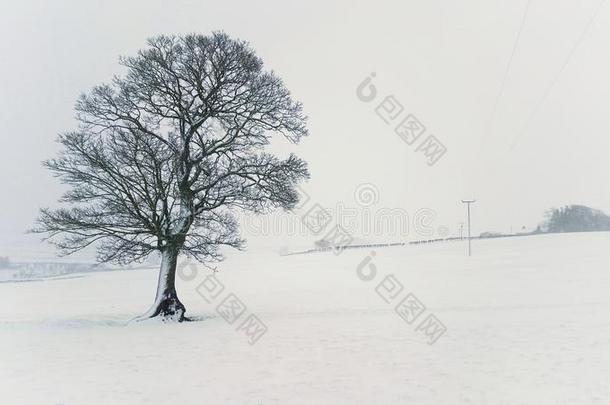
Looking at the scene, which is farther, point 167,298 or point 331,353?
point 167,298

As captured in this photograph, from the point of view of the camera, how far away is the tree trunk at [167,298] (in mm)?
19969

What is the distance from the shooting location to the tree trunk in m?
20.0

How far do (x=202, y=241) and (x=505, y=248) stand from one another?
50953 mm

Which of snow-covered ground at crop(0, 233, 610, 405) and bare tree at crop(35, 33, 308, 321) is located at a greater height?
bare tree at crop(35, 33, 308, 321)

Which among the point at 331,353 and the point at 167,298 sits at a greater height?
the point at 167,298

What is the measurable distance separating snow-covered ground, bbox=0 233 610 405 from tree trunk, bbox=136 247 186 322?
106 centimetres

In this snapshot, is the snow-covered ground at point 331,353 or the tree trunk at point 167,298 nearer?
the snow-covered ground at point 331,353

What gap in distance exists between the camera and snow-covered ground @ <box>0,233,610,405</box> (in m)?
10.0

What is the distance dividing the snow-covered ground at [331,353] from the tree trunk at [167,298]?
1.06m

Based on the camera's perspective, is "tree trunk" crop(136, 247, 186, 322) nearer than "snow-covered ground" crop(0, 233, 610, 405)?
No

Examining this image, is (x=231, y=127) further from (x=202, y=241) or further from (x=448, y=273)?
(x=448, y=273)

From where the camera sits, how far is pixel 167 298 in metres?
20.1

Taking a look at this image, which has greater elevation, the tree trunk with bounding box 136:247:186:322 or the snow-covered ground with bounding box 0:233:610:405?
the tree trunk with bounding box 136:247:186:322

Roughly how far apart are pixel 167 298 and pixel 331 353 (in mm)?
9453
